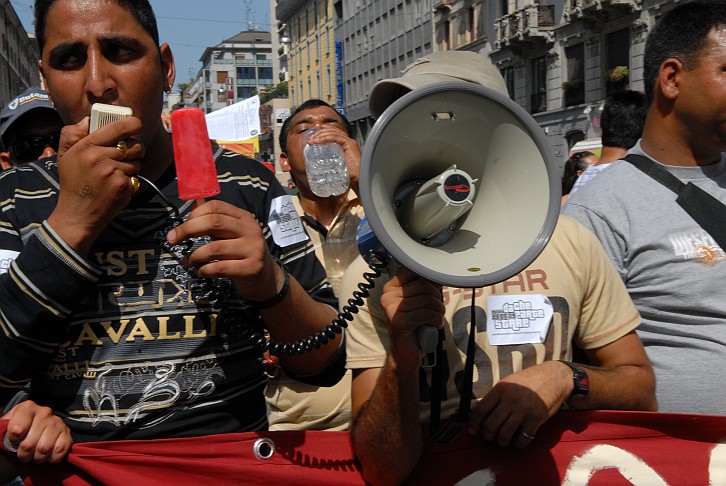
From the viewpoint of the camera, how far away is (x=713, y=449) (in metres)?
2.18

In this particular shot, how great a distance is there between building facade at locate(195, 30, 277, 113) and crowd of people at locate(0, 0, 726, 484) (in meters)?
104

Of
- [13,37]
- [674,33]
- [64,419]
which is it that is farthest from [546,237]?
[13,37]

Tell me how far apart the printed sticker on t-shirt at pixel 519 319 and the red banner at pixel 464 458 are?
24 centimetres

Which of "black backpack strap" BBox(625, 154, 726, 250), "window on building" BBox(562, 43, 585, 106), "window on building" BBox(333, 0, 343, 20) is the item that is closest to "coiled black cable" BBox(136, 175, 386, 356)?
"black backpack strap" BBox(625, 154, 726, 250)

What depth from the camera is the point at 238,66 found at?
363 feet

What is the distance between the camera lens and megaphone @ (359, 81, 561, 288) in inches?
59.4

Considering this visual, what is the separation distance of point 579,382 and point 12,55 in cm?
6259

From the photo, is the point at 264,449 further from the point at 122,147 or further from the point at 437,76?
the point at 437,76

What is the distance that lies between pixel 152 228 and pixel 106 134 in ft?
0.93


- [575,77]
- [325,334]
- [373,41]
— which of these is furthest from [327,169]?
[373,41]

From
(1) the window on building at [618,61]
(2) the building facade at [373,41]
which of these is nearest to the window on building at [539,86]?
(1) the window on building at [618,61]

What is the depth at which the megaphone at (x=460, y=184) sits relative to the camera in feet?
4.95

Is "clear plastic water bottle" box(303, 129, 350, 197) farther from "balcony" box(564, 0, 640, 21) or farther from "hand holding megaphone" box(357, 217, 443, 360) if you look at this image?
"balcony" box(564, 0, 640, 21)

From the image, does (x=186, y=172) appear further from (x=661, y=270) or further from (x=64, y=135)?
(x=661, y=270)
